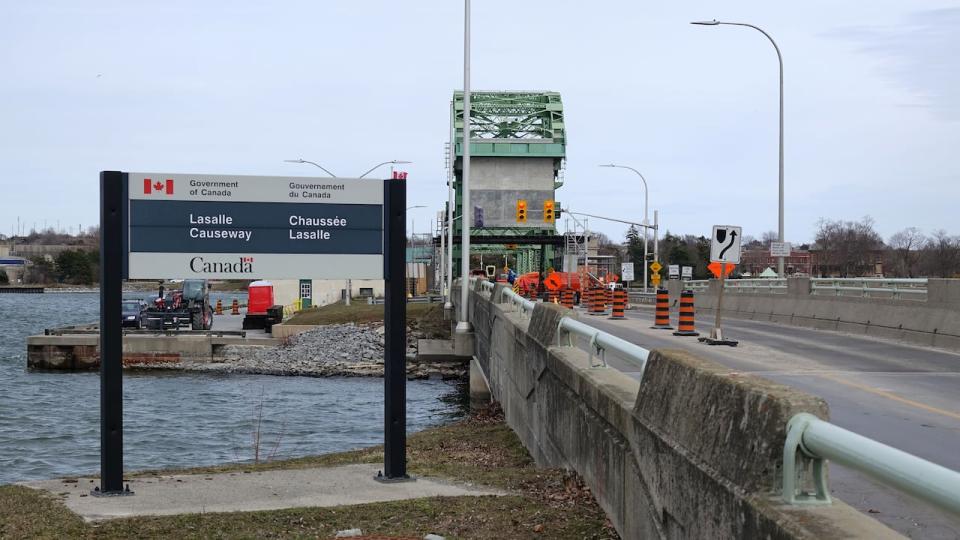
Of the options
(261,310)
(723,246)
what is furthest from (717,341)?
(261,310)

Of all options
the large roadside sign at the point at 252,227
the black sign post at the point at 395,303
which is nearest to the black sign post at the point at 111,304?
the large roadside sign at the point at 252,227

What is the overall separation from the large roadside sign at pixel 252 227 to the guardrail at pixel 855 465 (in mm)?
7310

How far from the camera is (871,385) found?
565 inches

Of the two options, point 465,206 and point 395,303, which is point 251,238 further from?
point 465,206

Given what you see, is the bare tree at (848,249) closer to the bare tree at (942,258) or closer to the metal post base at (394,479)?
the bare tree at (942,258)

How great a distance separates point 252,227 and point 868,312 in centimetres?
1861

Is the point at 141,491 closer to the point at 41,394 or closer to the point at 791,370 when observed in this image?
the point at 791,370

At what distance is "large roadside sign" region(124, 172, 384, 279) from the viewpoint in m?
10.8

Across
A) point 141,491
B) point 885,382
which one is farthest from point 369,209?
point 885,382

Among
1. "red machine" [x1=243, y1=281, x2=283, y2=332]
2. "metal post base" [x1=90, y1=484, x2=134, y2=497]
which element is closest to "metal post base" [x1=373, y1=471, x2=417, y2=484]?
"metal post base" [x1=90, y1=484, x2=134, y2=497]

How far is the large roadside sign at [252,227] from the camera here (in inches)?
427

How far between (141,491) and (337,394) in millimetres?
24833

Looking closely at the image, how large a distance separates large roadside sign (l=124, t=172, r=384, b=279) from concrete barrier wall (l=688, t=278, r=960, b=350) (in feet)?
47.0

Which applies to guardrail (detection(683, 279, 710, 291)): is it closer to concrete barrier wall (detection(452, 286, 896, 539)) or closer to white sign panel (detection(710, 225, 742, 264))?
white sign panel (detection(710, 225, 742, 264))
